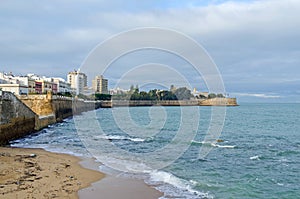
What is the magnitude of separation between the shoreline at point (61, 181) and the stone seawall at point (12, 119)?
6.49m

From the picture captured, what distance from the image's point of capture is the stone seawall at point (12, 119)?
76.2 feet

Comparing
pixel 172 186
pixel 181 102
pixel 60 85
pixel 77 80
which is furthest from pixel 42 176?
pixel 77 80

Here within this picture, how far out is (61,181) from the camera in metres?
12.8

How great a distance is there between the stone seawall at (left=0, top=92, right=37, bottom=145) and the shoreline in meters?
6.49

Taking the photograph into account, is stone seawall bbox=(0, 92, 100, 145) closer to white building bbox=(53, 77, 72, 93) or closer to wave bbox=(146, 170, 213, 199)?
wave bbox=(146, 170, 213, 199)

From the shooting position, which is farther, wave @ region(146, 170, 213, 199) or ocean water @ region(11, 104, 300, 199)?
ocean water @ region(11, 104, 300, 199)

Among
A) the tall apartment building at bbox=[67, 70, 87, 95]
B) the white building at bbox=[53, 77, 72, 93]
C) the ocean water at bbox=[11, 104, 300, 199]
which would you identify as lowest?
the ocean water at bbox=[11, 104, 300, 199]

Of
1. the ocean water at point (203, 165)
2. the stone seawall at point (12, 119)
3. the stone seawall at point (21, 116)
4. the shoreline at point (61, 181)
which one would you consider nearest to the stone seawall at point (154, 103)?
the stone seawall at point (21, 116)

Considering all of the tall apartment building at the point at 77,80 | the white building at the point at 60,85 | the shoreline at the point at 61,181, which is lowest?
the shoreline at the point at 61,181

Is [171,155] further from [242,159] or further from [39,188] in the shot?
[39,188]

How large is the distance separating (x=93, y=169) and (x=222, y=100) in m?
134

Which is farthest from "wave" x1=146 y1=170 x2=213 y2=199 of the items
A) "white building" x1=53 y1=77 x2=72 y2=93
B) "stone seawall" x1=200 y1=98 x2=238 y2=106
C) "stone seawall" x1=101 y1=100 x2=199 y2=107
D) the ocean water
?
"stone seawall" x1=200 y1=98 x2=238 y2=106

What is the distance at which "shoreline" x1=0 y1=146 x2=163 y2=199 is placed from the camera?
11109mm

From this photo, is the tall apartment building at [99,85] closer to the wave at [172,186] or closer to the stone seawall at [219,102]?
the stone seawall at [219,102]
